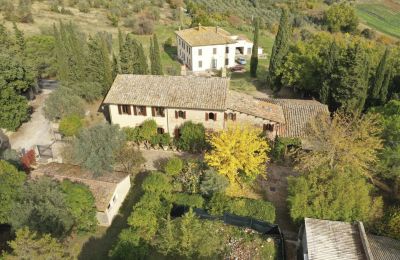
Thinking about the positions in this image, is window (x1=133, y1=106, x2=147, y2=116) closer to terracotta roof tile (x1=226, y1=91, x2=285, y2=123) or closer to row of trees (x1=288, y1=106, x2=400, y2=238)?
terracotta roof tile (x1=226, y1=91, x2=285, y2=123)

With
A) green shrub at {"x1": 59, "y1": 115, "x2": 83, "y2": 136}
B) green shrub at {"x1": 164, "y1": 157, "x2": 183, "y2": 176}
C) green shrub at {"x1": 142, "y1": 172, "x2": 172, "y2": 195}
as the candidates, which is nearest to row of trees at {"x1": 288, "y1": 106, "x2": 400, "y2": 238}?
green shrub at {"x1": 164, "y1": 157, "x2": 183, "y2": 176}

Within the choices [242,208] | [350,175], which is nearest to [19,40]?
[242,208]

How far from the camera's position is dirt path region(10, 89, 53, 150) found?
36062 millimetres

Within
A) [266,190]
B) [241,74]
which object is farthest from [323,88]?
[241,74]

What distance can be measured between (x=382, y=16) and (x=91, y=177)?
10334cm

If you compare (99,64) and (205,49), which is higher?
(99,64)

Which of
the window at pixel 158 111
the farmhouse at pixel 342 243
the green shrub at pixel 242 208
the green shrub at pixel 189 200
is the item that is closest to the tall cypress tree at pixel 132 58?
the window at pixel 158 111

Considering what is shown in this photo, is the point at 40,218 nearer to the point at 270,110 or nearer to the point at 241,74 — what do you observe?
the point at 270,110

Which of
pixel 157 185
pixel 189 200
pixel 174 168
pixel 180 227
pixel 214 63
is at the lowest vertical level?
pixel 214 63

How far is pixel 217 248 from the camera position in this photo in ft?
77.6

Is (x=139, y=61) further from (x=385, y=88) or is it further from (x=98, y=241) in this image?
(x=385, y=88)

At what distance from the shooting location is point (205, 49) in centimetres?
5916

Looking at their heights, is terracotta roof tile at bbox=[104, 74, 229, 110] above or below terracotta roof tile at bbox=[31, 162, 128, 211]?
above

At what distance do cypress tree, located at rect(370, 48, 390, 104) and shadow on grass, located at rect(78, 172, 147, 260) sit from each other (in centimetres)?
2810
